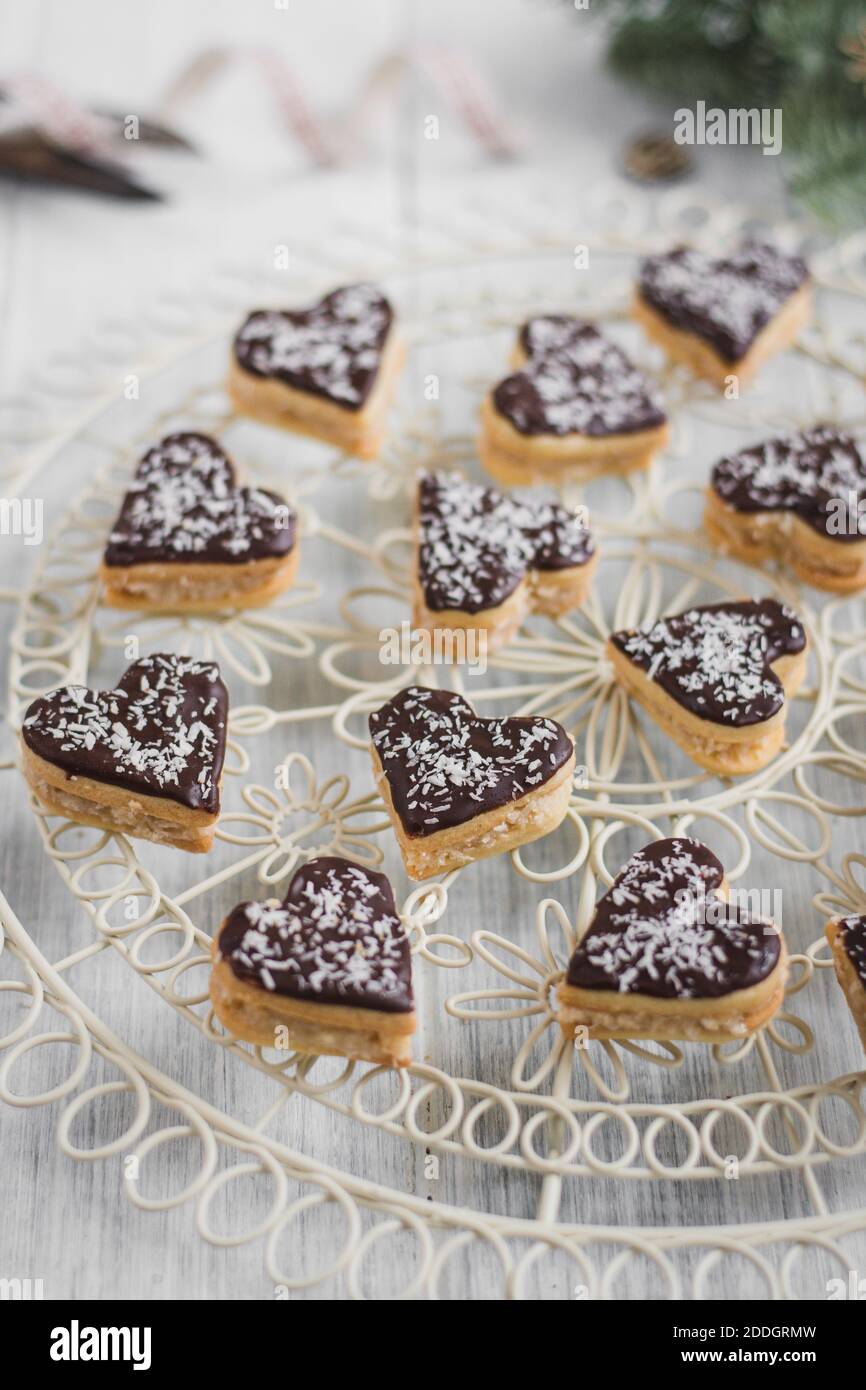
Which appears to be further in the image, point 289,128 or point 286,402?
point 289,128

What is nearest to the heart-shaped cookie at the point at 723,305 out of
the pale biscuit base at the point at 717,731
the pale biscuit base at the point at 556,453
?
the pale biscuit base at the point at 556,453

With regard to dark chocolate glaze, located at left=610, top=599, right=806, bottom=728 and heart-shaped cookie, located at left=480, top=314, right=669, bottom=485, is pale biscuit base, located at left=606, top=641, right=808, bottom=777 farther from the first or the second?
heart-shaped cookie, located at left=480, top=314, right=669, bottom=485

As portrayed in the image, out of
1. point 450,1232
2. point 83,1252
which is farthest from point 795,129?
point 83,1252

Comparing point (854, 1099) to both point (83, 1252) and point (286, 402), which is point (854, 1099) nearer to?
point (83, 1252)

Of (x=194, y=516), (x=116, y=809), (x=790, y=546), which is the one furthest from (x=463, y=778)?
(x=790, y=546)

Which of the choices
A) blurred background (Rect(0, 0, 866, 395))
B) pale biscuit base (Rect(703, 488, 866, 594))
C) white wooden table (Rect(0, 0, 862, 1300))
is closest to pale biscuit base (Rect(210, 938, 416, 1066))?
white wooden table (Rect(0, 0, 862, 1300))

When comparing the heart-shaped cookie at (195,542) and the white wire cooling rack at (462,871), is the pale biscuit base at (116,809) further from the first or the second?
the heart-shaped cookie at (195,542)

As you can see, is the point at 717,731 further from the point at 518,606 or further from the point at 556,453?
the point at 556,453
